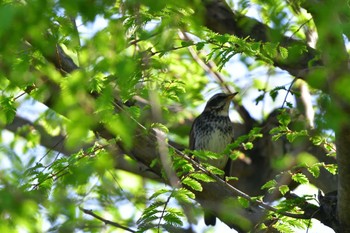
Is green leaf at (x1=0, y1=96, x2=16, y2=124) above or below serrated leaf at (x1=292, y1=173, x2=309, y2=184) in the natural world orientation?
above

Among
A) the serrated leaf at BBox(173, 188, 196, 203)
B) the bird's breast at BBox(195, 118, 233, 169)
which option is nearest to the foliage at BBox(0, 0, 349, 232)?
the serrated leaf at BBox(173, 188, 196, 203)

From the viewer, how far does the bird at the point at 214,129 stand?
10844 mm

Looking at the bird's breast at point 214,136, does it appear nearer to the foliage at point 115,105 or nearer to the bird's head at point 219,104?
the bird's head at point 219,104

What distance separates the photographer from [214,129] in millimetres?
11016

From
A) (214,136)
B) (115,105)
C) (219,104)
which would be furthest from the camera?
(219,104)

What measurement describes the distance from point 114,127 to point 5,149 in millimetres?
2122

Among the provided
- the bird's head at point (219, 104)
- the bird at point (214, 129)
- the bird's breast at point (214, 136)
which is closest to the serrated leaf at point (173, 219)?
the bird at point (214, 129)

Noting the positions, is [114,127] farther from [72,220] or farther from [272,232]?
[272,232]

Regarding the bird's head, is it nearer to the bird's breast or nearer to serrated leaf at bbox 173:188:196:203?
the bird's breast

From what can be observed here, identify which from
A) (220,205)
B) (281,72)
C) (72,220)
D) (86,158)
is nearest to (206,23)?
(281,72)

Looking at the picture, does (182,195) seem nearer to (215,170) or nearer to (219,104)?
(215,170)

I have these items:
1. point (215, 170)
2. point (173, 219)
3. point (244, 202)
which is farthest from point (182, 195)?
point (244, 202)

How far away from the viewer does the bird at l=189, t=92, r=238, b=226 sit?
10.8 metres

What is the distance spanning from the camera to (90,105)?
4938mm
